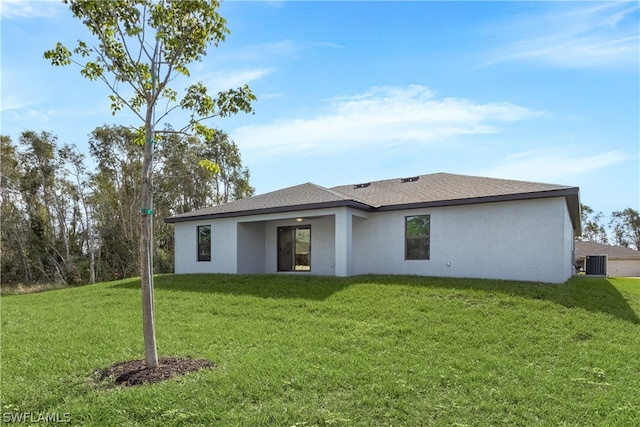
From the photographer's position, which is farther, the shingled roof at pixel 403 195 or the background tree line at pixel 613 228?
the background tree line at pixel 613 228

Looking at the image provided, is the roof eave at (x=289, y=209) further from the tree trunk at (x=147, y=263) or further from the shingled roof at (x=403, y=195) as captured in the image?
the tree trunk at (x=147, y=263)

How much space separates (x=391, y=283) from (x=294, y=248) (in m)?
5.47

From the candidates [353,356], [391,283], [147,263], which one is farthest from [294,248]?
[147,263]

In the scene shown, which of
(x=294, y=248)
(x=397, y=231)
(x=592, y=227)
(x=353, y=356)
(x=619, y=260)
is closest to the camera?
(x=353, y=356)

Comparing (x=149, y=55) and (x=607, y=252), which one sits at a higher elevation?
(x=149, y=55)

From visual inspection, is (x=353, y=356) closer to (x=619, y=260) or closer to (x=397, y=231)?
(x=397, y=231)

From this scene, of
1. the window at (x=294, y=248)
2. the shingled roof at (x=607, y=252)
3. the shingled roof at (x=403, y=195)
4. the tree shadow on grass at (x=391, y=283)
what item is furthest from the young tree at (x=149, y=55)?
the shingled roof at (x=607, y=252)

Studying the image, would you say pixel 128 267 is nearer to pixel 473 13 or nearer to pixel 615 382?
pixel 473 13

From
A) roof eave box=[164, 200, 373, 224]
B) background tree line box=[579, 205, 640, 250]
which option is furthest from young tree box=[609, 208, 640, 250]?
roof eave box=[164, 200, 373, 224]

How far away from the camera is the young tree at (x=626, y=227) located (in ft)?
168

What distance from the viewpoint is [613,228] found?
54.4 meters

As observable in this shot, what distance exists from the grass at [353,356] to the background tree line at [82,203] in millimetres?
14730

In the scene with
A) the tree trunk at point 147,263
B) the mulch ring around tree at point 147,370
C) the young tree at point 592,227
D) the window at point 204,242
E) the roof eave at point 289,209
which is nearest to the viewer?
the mulch ring around tree at point 147,370

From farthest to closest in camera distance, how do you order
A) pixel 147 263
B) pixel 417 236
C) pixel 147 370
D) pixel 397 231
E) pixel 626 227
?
pixel 626 227
pixel 397 231
pixel 417 236
pixel 147 263
pixel 147 370
